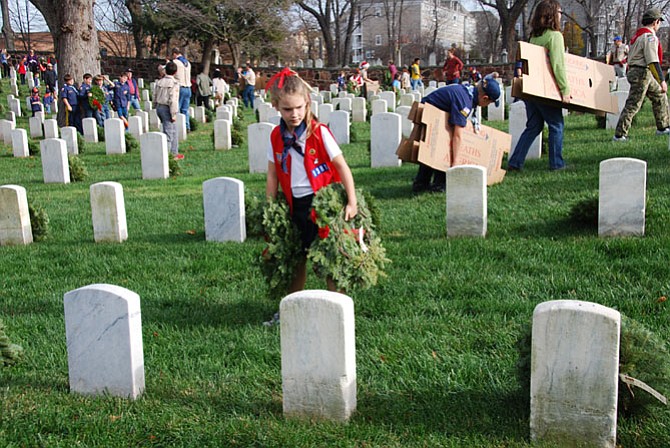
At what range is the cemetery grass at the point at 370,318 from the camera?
11.5 feet

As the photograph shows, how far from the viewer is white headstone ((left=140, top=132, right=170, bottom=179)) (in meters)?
12.1

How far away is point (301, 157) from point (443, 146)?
176 inches

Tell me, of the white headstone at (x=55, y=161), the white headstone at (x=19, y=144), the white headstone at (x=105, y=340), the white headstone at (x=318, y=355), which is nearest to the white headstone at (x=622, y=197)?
the white headstone at (x=318, y=355)

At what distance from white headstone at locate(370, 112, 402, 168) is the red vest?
287 inches

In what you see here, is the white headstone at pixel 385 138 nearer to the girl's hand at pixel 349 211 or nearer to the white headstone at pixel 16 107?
the girl's hand at pixel 349 211

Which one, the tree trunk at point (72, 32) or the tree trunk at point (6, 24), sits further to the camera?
the tree trunk at point (6, 24)

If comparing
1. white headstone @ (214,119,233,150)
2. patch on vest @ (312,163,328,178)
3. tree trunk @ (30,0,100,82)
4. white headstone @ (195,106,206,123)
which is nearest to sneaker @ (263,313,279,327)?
patch on vest @ (312,163,328,178)

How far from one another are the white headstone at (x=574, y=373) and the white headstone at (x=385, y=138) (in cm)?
896

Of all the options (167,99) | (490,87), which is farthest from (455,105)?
(167,99)

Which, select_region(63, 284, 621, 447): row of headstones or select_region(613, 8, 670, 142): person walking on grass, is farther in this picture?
select_region(613, 8, 670, 142): person walking on grass

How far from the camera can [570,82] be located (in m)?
9.55

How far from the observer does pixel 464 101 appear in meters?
8.83

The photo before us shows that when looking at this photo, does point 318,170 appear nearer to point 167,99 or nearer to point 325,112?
point 167,99

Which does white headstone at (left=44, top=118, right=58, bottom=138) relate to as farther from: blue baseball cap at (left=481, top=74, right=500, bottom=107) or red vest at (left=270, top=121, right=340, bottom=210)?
red vest at (left=270, top=121, right=340, bottom=210)
